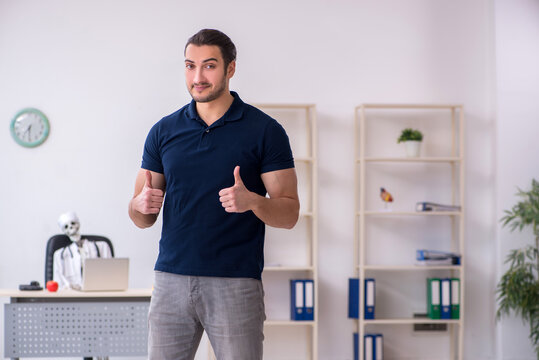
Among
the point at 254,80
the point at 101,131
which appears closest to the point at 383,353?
the point at 254,80

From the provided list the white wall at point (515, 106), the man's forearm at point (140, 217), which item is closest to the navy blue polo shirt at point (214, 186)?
the man's forearm at point (140, 217)

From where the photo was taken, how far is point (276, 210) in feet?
5.54

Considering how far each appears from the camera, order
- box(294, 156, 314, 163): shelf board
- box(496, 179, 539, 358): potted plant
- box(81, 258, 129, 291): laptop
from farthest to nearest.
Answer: box(294, 156, 314, 163): shelf board
box(496, 179, 539, 358): potted plant
box(81, 258, 129, 291): laptop

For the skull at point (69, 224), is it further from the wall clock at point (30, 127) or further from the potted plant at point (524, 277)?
the potted plant at point (524, 277)

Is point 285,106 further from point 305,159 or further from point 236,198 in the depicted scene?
point 236,198

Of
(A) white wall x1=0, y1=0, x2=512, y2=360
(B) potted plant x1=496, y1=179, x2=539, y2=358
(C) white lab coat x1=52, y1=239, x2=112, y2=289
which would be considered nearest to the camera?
(C) white lab coat x1=52, y1=239, x2=112, y2=289

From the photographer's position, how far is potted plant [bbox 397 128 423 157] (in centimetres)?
480

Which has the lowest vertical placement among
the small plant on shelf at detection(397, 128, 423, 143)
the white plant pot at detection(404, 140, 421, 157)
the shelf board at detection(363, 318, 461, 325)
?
the shelf board at detection(363, 318, 461, 325)

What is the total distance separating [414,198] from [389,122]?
62 centimetres

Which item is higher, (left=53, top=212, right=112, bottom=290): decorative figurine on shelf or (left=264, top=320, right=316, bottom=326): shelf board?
(left=53, top=212, right=112, bottom=290): decorative figurine on shelf

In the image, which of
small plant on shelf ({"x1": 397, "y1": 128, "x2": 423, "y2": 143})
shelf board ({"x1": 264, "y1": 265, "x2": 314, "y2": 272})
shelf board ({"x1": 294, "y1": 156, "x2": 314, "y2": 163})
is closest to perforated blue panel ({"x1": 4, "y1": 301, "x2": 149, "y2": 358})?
shelf board ({"x1": 264, "y1": 265, "x2": 314, "y2": 272})

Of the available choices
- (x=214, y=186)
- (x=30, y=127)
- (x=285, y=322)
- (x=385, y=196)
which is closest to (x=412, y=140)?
(x=385, y=196)

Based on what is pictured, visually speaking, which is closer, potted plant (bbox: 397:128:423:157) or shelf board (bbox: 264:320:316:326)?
shelf board (bbox: 264:320:316:326)

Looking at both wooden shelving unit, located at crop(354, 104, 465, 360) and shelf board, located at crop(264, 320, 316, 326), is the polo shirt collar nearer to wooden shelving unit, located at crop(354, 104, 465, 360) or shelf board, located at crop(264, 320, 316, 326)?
shelf board, located at crop(264, 320, 316, 326)
